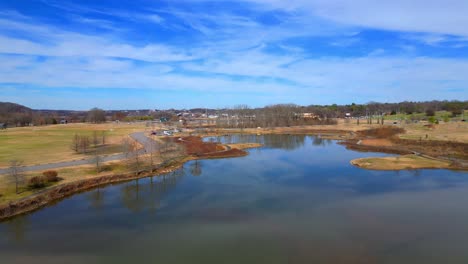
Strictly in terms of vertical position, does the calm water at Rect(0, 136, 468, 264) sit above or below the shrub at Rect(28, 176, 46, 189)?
below

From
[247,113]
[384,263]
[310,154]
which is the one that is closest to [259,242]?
[384,263]

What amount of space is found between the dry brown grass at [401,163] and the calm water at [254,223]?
3.90 meters

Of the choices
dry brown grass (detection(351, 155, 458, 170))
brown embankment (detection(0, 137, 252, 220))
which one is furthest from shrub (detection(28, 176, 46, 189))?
dry brown grass (detection(351, 155, 458, 170))

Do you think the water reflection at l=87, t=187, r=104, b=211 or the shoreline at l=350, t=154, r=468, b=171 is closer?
the water reflection at l=87, t=187, r=104, b=211

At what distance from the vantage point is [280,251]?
47.1 ft

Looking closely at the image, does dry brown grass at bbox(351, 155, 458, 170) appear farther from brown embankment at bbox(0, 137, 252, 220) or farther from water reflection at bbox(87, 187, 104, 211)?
water reflection at bbox(87, 187, 104, 211)

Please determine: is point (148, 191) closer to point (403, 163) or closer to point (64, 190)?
point (64, 190)


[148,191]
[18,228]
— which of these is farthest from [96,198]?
[18,228]

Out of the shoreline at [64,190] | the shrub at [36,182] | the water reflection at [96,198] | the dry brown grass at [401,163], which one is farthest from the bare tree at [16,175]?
the dry brown grass at [401,163]

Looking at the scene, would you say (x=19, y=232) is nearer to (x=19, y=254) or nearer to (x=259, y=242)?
(x=19, y=254)

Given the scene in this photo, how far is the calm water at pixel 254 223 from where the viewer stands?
46.5ft

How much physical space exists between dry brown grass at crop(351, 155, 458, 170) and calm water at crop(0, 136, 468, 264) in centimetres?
390

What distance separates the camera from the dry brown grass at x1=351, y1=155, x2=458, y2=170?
106ft

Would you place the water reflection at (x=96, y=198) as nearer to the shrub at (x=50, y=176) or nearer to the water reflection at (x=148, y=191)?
the water reflection at (x=148, y=191)
